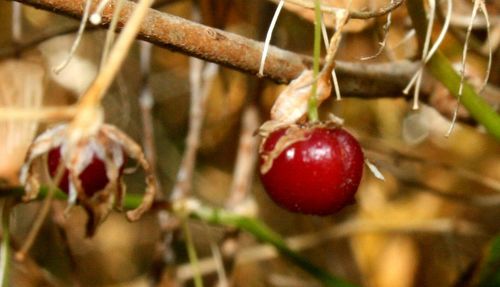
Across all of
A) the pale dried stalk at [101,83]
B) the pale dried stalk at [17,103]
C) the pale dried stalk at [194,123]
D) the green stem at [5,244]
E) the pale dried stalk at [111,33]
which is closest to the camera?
the pale dried stalk at [101,83]

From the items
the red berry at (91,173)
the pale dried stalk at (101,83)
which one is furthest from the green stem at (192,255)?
the pale dried stalk at (101,83)

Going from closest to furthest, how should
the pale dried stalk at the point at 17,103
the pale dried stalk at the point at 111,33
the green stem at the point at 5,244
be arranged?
the pale dried stalk at the point at 111,33 < the green stem at the point at 5,244 < the pale dried stalk at the point at 17,103

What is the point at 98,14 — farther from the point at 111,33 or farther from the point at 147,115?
the point at 147,115

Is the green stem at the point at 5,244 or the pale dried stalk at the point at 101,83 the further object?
the green stem at the point at 5,244

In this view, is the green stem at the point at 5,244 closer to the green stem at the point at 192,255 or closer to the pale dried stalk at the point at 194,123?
the green stem at the point at 192,255

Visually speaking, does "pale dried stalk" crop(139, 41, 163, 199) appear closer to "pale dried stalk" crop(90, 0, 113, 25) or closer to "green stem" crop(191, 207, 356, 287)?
"green stem" crop(191, 207, 356, 287)

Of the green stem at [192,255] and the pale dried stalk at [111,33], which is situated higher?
the pale dried stalk at [111,33]

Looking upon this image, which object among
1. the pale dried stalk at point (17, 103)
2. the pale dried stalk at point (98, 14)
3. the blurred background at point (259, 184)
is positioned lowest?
the blurred background at point (259, 184)
